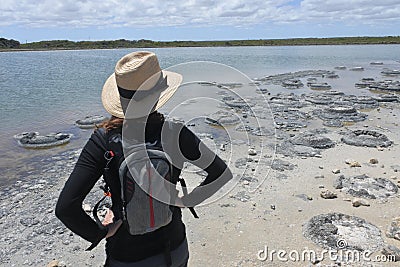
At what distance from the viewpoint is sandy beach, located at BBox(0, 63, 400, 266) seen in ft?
12.3

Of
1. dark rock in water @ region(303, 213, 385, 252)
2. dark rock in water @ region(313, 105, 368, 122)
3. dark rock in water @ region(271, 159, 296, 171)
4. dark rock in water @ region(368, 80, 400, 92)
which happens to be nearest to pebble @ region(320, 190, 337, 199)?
dark rock in water @ region(303, 213, 385, 252)

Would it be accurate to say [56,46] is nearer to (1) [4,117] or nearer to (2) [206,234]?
(1) [4,117]

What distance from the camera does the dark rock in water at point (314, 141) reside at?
287 inches

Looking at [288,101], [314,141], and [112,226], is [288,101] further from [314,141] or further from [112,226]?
[112,226]

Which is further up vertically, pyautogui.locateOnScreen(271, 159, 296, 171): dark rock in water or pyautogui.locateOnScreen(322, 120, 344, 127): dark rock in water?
pyautogui.locateOnScreen(271, 159, 296, 171): dark rock in water

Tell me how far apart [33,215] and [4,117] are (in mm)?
8853

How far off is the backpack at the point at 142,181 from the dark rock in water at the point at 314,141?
6.19 m

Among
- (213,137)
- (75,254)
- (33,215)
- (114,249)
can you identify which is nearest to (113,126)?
(114,249)

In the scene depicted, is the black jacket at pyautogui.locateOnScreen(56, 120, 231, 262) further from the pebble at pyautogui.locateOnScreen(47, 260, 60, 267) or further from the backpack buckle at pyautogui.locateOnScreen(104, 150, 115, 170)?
the pebble at pyautogui.locateOnScreen(47, 260, 60, 267)

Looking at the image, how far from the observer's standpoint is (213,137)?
26.7 ft

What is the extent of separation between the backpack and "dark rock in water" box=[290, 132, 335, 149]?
619 cm

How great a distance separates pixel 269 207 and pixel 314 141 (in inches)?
128

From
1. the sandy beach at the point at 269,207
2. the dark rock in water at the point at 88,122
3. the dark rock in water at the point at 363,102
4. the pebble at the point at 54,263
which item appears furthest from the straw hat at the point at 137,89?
the dark rock in water at the point at 363,102

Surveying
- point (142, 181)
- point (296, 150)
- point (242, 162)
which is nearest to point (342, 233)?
point (242, 162)
